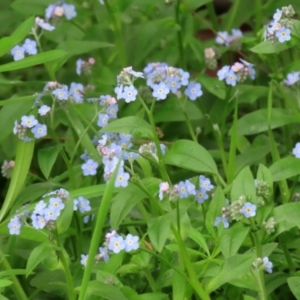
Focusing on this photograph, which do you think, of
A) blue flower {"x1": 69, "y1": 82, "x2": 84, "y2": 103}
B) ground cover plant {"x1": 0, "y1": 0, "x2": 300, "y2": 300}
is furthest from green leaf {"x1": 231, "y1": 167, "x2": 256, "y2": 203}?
blue flower {"x1": 69, "y1": 82, "x2": 84, "y2": 103}

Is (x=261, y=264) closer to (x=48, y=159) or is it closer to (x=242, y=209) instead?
(x=242, y=209)

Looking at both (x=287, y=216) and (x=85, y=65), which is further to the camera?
(x=85, y=65)

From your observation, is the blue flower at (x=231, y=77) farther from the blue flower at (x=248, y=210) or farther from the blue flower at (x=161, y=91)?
the blue flower at (x=248, y=210)

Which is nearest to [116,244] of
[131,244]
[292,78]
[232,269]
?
[131,244]

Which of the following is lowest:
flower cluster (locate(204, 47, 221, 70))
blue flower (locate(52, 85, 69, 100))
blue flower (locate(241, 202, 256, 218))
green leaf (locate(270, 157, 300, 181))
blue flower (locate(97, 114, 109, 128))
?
green leaf (locate(270, 157, 300, 181))

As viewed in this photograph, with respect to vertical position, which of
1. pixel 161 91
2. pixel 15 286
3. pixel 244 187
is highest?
pixel 161 91

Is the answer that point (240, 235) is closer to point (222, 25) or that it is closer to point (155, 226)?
point (155, 226)

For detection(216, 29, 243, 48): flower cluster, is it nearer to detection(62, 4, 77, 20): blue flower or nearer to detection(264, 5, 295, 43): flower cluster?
detection(62, 4, 77, 20): blue flower
